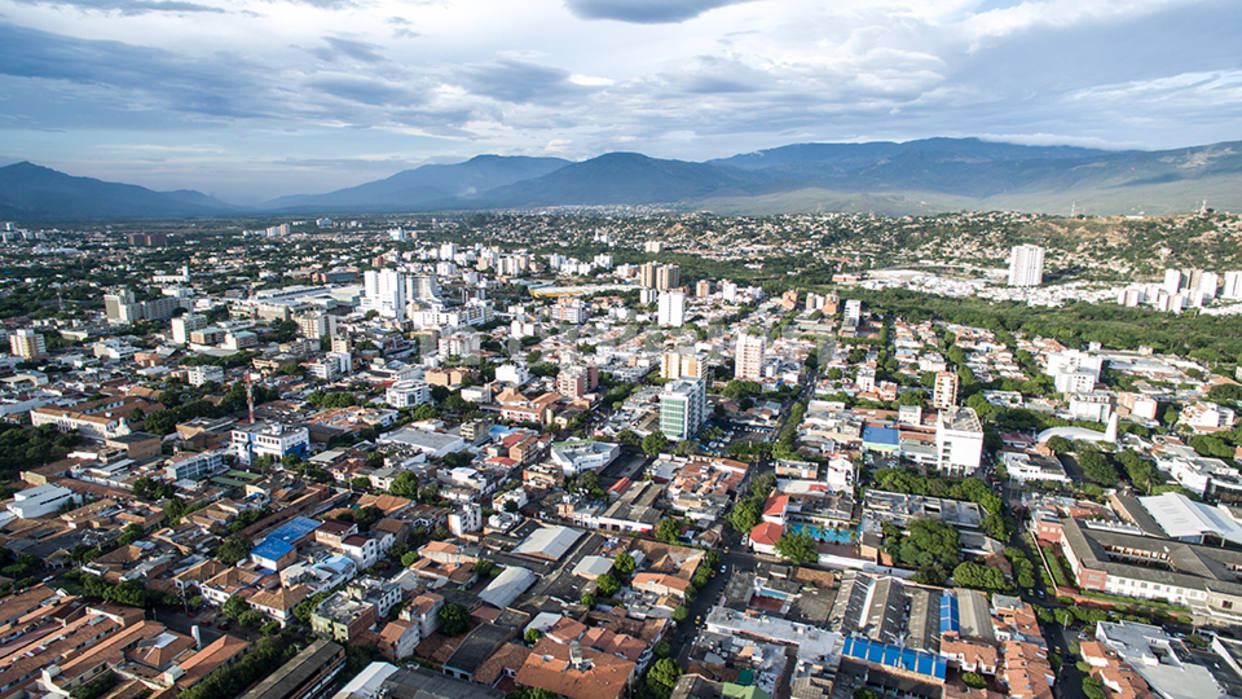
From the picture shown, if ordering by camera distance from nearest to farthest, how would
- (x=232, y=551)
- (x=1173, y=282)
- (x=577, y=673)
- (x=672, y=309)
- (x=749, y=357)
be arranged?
(x=577, y=673) < (x=232, y=551) < (x=749, y=357) < (x=672, y=309) < (x=1173, y=282)

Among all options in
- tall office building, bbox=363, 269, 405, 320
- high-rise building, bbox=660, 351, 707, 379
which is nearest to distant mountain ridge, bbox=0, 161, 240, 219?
tall office building, bbox=363, 269, 405, 320

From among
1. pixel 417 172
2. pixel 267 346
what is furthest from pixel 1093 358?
pixel 417 172

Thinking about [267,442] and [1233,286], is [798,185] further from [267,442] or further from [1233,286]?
[267,442]

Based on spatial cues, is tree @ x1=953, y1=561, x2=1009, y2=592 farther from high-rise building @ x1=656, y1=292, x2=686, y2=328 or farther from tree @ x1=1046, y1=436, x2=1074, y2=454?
high-rise building @ x1=656, y1=292, x2=686, y2=328

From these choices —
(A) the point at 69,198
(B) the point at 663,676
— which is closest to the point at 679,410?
(B) the point at 663,676

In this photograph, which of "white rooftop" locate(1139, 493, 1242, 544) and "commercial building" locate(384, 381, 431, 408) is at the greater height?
"commercial building" locate(384, 381, 431, 408)

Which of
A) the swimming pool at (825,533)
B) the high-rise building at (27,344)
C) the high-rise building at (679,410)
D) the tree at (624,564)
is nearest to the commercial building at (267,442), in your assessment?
the high-rise building at (679,410)
